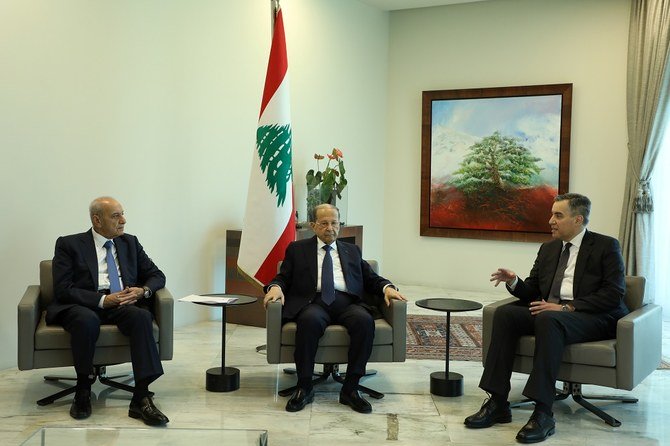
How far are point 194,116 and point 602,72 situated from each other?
510cm

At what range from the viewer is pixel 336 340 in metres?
4.96

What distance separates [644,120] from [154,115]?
556 cm

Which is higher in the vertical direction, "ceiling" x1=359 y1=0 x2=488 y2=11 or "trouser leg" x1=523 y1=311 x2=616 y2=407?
"ceiling" x1=359 y1=0 x2=488 y2=11

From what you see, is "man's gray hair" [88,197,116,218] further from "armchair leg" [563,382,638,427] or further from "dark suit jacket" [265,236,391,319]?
"armchair leg" [563,382,638,427]

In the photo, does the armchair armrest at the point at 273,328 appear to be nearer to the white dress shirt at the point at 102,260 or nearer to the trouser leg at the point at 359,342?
the trouser leg at the point at 359,342

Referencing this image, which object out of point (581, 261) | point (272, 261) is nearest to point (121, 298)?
point (272, 261)

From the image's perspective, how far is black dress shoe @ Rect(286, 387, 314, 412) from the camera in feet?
15.8

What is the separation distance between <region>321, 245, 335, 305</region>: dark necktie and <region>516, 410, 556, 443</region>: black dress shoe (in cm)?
156

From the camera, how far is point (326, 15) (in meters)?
9.27

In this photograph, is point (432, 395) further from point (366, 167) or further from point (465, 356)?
point (366, 167)

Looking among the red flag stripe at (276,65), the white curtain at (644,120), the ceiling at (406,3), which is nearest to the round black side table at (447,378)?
the red flag stripe at (276,65)

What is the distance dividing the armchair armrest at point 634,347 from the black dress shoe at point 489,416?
70cm

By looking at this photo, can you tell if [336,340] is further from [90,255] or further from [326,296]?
[90,255]

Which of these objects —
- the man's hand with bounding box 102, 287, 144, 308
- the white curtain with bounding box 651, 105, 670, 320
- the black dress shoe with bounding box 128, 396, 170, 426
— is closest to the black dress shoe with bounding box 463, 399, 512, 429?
the black dress shoe with bounding box 128, 396, 170, 426
